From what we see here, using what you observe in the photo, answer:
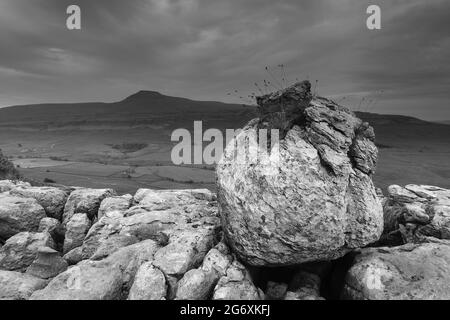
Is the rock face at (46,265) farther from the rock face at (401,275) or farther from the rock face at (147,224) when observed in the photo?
the rock face at (401,275)

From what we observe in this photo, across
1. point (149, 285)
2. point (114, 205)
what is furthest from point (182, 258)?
point (114, 205)

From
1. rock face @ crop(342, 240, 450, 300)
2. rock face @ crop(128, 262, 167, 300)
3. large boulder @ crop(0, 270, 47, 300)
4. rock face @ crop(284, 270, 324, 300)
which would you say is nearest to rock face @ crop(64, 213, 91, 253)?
large boulder @ crop(0, 270, 47, 300)

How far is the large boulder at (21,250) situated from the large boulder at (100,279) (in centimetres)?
377

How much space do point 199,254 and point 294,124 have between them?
5965 millimetres

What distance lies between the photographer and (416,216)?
13.9 meters

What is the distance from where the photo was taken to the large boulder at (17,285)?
11.0 meters

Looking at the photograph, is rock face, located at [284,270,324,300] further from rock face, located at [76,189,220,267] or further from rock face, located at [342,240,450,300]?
rock face, located at [76,189,220,267]

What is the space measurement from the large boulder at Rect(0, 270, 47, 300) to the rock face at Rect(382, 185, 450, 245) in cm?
1391

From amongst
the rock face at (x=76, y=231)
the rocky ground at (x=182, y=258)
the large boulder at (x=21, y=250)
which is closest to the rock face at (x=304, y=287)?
the rocky ground at (x=182, y=258)

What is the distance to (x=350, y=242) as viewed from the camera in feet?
37.9

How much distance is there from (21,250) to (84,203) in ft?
13.5

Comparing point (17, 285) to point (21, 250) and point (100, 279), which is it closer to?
point (100, 279)
